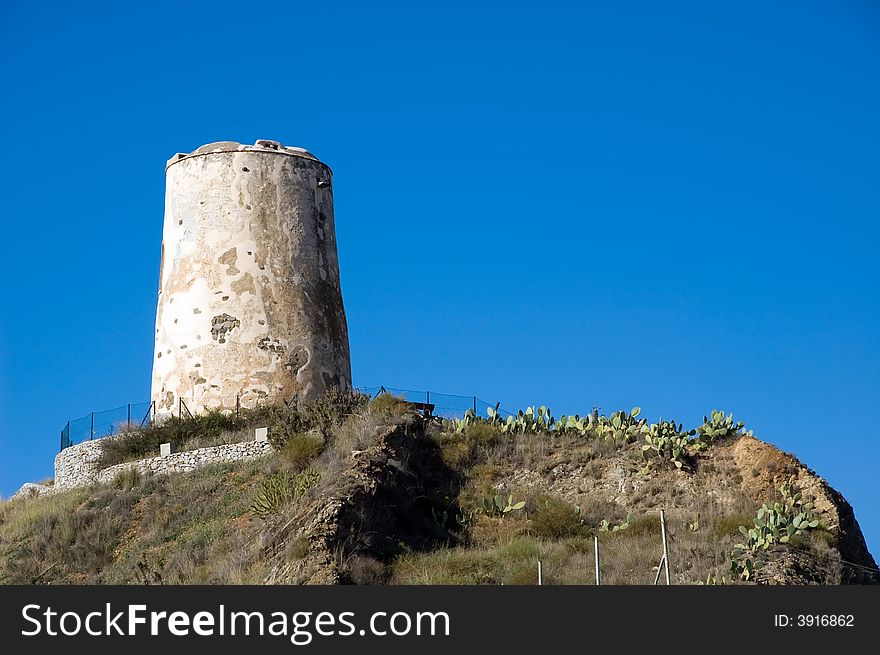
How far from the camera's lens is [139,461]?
112 feet

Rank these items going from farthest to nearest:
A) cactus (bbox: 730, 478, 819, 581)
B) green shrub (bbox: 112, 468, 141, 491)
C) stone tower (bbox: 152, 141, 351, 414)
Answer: stone tower (bbox: 152, 141, 351, 414), green shrub (bbox: 112, 468, 141, 491), cactus (bbox: 730, 478, 819, 581)

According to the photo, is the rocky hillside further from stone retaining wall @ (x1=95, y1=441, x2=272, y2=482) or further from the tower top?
the tower top

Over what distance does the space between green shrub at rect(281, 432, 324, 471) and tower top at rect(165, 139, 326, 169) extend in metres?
8.64

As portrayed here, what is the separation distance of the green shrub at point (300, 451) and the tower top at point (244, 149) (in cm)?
864

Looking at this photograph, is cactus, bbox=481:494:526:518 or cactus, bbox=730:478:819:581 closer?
cactus, bbox=730:478:819:581

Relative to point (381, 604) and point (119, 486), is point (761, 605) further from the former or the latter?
point (119, 486)

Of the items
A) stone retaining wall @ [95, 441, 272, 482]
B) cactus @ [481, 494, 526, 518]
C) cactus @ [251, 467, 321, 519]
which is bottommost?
cactus @ [481, 494, 526, 518]

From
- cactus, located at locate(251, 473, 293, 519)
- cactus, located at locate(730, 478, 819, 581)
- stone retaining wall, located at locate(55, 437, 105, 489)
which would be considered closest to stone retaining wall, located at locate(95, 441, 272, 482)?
stone retaining wall, located at locate(55, 437, 105, 489)

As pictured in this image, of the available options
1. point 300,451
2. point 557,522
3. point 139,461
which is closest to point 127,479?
point 139,461

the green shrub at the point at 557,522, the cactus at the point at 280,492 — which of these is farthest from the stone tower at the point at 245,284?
the green shrub at the point at 557,522

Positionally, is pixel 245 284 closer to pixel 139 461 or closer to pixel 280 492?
pixel 139 461

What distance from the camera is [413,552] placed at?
25531 millimetres

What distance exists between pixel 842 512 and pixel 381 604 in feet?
41.3

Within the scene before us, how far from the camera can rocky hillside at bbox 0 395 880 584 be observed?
24.1 m
